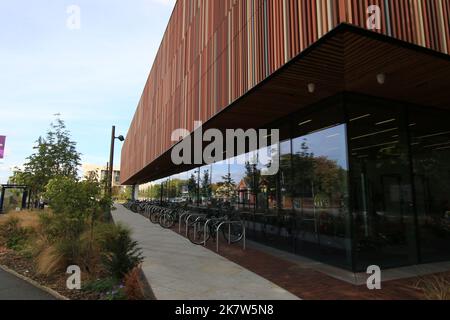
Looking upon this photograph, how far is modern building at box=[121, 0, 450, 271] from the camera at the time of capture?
195 inches

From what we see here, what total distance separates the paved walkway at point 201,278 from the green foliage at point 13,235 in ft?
13.6

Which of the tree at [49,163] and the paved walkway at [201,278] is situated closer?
the paved walkway at [201,278]

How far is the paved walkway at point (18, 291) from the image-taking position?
539 centimetres

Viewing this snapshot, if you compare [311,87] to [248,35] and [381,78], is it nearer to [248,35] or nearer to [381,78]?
[381,78]

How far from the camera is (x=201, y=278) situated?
6.16 m

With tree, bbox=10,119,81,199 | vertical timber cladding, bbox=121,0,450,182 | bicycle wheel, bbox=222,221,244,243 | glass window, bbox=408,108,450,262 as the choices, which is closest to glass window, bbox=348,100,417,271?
glass window, bbox=408,108,450,262

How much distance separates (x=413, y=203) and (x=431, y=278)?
6.31 feet

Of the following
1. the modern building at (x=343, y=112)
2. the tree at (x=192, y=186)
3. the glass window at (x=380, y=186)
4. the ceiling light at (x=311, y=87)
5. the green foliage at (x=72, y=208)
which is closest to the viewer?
the modern building at (x=343, y=112)

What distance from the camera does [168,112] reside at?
53.6 feet

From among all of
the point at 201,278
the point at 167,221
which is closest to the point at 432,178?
the point at 201,278

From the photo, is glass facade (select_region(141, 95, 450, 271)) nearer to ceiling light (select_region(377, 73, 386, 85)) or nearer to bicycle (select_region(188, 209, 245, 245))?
ceiling light (select_region(377, 73, 386, 85))

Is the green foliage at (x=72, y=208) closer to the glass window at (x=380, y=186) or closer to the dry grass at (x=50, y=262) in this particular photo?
the dry grass at (x=50, y=262)

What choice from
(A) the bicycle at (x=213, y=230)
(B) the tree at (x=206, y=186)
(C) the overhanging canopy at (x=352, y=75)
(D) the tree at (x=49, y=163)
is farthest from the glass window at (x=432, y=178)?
(D) the tree at (x=49, y=163)

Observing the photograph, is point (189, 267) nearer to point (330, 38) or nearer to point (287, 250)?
point (287, 250)
